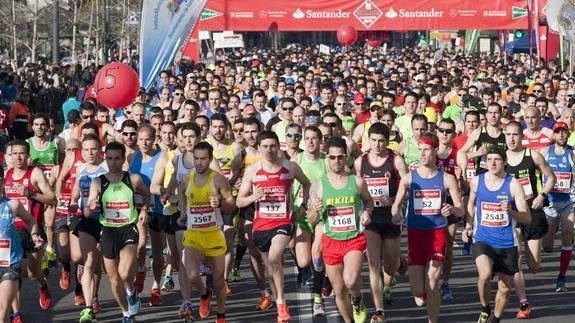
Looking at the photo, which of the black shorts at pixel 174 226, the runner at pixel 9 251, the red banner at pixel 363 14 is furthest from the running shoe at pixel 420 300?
the red banner at pixel 363 14

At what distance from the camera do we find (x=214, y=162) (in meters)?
12.7

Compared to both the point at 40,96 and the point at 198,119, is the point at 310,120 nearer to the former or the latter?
the point at 198,119

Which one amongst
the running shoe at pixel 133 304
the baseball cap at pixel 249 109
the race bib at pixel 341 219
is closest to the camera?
the race bib at pixel 341 219

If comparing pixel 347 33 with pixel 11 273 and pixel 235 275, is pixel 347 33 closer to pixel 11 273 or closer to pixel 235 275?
pixel 235 275

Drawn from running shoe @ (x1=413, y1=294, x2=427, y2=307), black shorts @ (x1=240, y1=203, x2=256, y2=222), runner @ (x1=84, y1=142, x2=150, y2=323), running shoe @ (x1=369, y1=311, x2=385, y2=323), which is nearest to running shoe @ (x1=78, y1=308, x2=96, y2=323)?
runner @ (x1=84, y1=142, x2=150, y2=323)

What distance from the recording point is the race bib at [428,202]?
1164 cm

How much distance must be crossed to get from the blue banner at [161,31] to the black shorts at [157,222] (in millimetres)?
7332

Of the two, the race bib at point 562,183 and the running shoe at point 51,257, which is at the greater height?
the race bib at point 562,183

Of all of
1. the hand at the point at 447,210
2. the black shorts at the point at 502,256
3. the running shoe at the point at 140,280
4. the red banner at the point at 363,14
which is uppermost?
the red banner at the point at 363,14

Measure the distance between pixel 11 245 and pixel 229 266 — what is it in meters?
3.30

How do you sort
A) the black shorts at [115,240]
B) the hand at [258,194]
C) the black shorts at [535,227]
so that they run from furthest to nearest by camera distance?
the black shorts at [535,227] → the hand at [258,194] → the black shorts at [115,240]

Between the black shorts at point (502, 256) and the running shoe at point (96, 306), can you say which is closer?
the black shorts at point (502, 256)

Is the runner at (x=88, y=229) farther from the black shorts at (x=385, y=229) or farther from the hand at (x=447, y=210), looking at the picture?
the hand at (x=447, y=210)

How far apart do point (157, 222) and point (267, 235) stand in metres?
1.71
